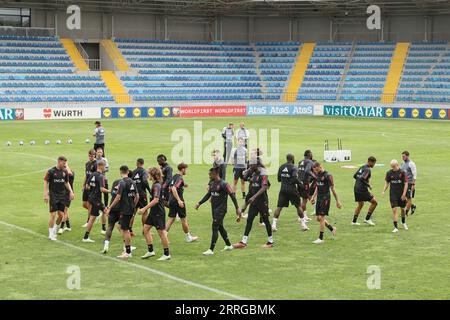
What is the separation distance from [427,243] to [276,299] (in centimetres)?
647

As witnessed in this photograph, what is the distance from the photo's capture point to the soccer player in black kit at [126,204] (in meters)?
17.0

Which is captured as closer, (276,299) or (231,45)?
(276,299)

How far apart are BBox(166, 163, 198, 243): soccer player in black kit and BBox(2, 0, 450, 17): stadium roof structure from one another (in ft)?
180

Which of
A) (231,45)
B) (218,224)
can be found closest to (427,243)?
(218,224)

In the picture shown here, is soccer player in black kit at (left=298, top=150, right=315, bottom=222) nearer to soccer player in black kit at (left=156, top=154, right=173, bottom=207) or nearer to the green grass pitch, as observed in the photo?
the green grass pitch

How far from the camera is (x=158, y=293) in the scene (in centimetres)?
1418

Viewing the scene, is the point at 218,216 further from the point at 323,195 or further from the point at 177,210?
the point at 323,195

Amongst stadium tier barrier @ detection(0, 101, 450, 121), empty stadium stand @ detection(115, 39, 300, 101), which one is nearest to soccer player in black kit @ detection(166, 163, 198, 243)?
stadium tier barrier @ detection(0, 101, 450, 121)

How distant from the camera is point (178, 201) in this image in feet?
59.4

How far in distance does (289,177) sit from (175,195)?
11.2 ft

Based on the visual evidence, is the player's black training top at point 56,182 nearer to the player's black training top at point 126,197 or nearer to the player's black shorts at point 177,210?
the player's black training top at point 126,197

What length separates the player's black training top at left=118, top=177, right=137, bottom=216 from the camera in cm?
1698

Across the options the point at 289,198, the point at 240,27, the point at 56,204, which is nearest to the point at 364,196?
the point at 289,198
